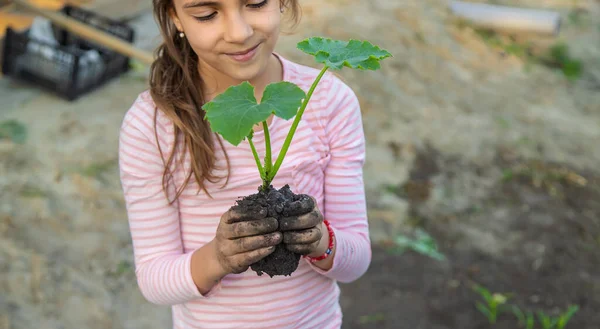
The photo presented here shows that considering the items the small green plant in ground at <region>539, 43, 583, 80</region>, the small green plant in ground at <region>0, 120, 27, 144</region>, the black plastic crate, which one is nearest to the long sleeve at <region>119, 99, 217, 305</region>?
the small green plant in ground at <region>0, 120, 27, 144</region>

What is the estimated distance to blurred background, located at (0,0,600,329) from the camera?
3.24 m

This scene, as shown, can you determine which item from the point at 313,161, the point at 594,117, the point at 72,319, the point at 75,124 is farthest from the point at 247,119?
the point at 594,117

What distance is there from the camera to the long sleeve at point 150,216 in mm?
1504

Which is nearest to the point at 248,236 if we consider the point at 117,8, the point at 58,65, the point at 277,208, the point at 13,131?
the point at 277,208

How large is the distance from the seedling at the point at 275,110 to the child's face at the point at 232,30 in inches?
5.5

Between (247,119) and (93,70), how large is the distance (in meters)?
3.40

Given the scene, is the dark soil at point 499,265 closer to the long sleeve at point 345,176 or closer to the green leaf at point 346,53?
the long sleeve at point 345,176

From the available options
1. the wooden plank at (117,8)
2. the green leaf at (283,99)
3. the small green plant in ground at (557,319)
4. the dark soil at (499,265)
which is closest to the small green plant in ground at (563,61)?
the dark soil at (499,265)

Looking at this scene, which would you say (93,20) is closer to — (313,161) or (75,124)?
(75,124)

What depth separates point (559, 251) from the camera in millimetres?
3867

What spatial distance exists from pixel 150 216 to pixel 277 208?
35 cm

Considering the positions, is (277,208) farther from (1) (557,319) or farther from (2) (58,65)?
(2) (58,65)

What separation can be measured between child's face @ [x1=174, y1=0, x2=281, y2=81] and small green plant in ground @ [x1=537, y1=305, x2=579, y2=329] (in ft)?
7.98

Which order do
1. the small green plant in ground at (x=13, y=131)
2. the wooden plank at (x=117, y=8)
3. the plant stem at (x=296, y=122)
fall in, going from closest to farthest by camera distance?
the plant stem at (x=296, y=122) < the small green plant in ground at (x=13, y=131) < the wooden plank at (x=117, y=8)
